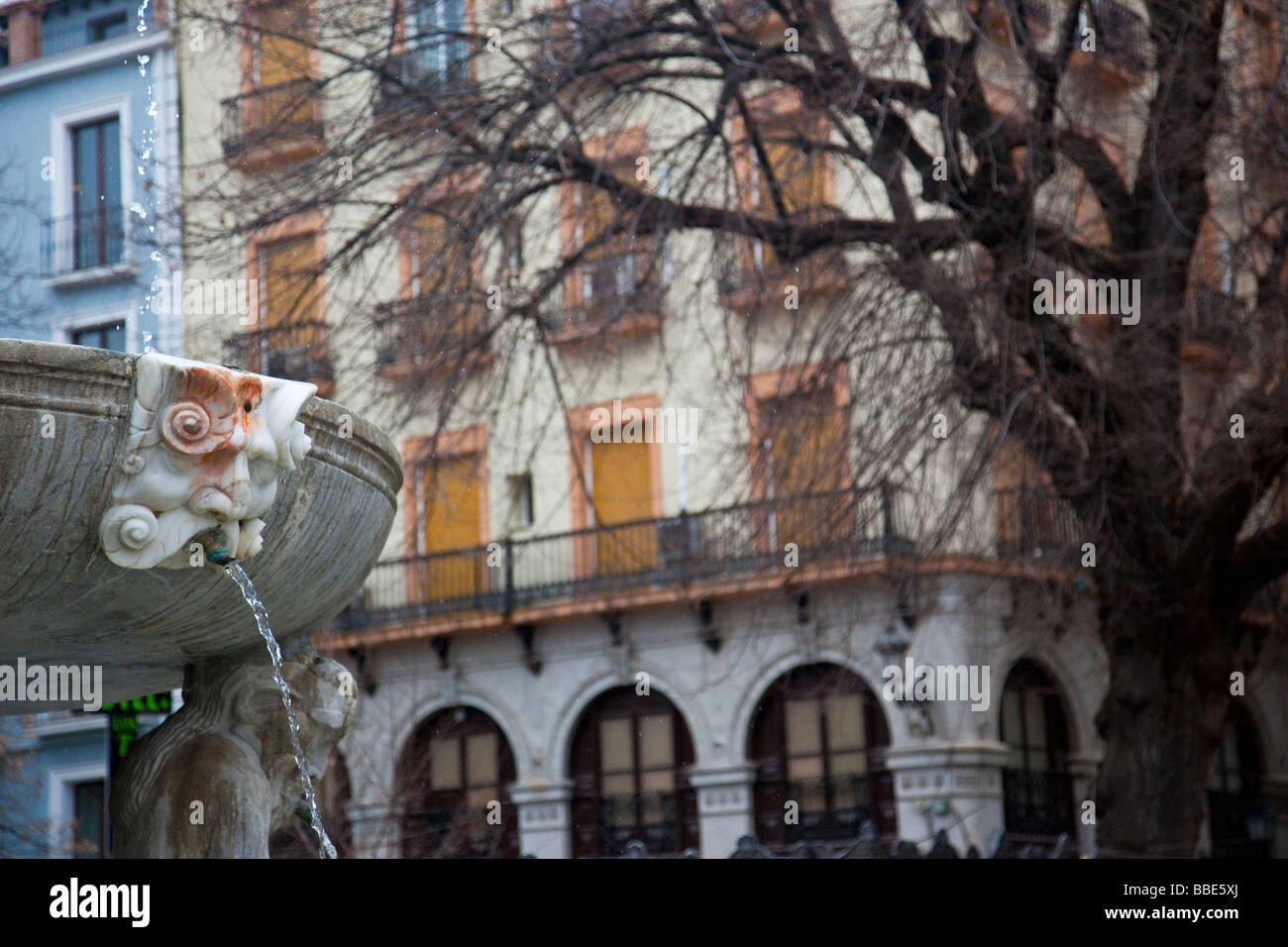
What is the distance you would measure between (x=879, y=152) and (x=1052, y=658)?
1333 centimetres

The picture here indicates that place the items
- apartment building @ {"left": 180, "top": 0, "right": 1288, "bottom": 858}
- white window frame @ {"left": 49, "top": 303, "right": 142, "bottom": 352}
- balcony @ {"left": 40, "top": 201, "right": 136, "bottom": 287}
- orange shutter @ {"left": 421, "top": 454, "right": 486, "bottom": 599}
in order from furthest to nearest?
orange shutter @ {"left": 421, "top": 454, "right": 486, "bottom": 599}
apartment building @ {"left": 180, "top": 0, "right": 1288, "bottom": 858}
balcony @ {"left": 40, "top": 201, "right": 136, "bottom": 287}
white window frame @ {"left": 49, "top": 303, "right": 142, "bottom": 352}

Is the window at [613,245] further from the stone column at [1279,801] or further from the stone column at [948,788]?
the stone column at [1279,801]

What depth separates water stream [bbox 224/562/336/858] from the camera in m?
4.61

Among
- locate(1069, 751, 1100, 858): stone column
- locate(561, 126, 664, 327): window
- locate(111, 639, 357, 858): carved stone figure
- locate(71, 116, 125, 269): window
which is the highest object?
locate(71, 116, 125, 269): window

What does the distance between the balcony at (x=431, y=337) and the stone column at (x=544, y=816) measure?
44.8 feet

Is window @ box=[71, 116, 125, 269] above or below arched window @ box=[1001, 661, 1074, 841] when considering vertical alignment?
above

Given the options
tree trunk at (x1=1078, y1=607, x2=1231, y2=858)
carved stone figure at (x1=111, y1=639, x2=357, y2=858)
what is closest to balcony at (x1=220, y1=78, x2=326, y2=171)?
tree trunk at (x1=1078, y1=607, x2=1231, y2=858)

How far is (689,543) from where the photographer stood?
24.4 metres

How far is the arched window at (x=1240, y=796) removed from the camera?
2620cm

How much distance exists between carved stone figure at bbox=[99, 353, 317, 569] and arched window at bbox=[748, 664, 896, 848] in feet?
60.9

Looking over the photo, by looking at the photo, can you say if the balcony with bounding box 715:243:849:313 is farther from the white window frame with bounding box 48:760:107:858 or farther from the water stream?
the white window frame with bounding box 48:760:107:858

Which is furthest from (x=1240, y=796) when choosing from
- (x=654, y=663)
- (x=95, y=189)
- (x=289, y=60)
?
(x=289, y=60)

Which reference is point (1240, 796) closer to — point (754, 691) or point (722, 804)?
point (754, 691)
